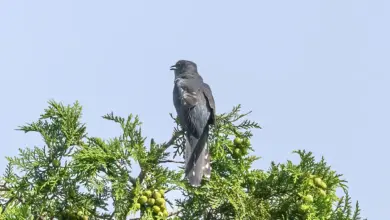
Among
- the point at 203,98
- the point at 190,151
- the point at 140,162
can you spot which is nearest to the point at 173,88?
the point at 203,98

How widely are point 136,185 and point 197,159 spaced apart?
1.60 feet

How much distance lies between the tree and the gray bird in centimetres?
9

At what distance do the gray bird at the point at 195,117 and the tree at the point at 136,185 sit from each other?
0.09m

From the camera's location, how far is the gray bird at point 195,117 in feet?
15.7

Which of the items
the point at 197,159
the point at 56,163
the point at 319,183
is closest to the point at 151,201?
the point at 197,159

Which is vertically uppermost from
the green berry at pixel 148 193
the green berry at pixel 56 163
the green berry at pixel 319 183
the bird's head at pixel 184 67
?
the bird's head at pixel 184 67

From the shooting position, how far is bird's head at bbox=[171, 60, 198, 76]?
6586mm

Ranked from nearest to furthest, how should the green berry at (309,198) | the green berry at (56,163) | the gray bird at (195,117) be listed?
the green berry at (309,198) < the green berry at (56,163) < the gray bird at (195,117)

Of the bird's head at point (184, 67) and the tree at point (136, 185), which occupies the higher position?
the bird's head at point (184, 67)

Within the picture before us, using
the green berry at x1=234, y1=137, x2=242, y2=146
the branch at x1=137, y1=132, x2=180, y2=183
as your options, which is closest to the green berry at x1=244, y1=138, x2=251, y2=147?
the green berry at x1=234, y1=137, x2=242, y2=146

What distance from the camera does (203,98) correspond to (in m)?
5.68

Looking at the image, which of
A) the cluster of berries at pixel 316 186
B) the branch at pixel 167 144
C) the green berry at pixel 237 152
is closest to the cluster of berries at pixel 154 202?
the branch at pixel 167 144

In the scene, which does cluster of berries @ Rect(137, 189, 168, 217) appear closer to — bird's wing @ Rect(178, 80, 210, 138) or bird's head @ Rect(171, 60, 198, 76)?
bird's wing @ Rect(178, 80, 210, 138)

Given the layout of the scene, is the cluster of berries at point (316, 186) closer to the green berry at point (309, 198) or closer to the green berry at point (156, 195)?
the green berry at point (309, 198)
